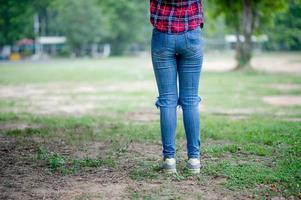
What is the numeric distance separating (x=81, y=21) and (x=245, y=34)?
39729mm

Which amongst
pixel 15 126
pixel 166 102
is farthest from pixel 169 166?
pixel 15 126

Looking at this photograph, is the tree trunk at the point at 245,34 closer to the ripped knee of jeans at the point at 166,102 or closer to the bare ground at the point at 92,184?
the bare ground at the point at 92,184

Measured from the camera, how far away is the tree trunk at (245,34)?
93.1ft

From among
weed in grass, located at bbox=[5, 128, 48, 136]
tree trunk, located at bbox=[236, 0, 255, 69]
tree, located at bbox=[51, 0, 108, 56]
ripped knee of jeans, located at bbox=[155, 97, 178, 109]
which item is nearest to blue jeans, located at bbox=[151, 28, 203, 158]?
ripped knee of jeans, located at bbox=[155, 97, 178, 109]

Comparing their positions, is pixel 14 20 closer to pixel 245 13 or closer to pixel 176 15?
pixel 245 13

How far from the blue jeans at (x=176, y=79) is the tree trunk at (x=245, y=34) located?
2486 centimetres

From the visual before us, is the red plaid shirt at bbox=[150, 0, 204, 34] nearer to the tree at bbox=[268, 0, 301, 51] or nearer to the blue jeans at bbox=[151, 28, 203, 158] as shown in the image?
the blue jeans at bbox=[151, 28, 203, 158]

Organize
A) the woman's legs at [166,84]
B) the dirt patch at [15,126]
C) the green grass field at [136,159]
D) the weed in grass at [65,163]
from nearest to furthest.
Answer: the green grass field at [136,159] → the woman's legs at [166,84] → the weed in grass at [65,163] → the dirt patch at [15,126]

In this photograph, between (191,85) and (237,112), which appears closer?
(191,85)

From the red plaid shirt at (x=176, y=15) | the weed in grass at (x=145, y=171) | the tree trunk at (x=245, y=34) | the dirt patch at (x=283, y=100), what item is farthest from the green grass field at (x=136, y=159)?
the tree trunk at (x=245, y=34)

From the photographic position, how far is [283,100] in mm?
13383

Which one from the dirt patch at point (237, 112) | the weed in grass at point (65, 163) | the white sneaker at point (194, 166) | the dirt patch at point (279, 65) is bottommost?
the dirt patch at point (279, 65)

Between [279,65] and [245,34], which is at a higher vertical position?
[245,34]

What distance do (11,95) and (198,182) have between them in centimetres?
1226
